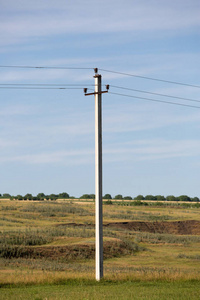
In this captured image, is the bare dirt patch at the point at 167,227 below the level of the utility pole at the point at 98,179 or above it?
below

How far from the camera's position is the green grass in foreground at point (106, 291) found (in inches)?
645

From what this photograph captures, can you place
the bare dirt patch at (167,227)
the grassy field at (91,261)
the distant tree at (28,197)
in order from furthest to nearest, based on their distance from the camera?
the distant tree at (28,197)
the bare dirt patch at (167,227)
the grassy field at (91,261)

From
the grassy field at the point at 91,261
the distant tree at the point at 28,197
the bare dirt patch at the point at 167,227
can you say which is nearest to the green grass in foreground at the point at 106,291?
the grassy field at the point at 91,261

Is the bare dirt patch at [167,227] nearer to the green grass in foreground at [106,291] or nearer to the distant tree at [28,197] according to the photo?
the green grass in foreground at [106,291]

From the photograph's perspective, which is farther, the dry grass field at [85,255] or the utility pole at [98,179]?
the dry grass field at [85,255]

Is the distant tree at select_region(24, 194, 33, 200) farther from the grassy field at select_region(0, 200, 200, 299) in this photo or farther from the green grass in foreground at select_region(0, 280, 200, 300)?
the green grass in foreground at select_region(0, 280, 200, 300)

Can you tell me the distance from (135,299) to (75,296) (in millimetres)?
2257

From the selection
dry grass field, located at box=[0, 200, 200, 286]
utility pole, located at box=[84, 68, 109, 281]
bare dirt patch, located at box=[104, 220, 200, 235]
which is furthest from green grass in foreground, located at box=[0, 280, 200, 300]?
bare dirt patch, located at box=[104, 220, 200, 235]

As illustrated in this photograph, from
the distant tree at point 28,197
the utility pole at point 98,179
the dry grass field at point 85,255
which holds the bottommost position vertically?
the dry grass field at point 85,255

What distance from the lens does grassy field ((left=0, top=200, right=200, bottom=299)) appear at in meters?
18.2

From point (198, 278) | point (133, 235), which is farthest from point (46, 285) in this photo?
point (133, 235)

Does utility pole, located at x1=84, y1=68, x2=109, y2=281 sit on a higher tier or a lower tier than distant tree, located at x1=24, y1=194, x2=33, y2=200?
lower

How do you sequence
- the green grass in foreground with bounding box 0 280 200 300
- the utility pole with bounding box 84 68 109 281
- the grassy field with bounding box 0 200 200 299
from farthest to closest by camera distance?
the utility pole with bounding box 84 68 109 281, the grassy field with bounding box 0 200 200 299, the green grass in foreground with bounding box 0 280 200 300

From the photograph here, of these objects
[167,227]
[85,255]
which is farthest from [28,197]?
[85,255]
